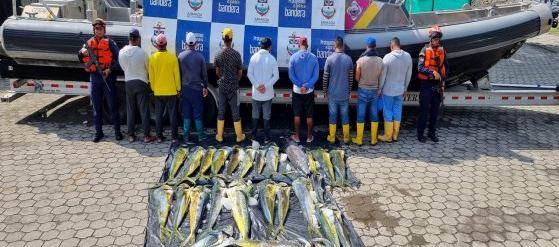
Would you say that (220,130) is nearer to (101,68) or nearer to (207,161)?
(207,161)

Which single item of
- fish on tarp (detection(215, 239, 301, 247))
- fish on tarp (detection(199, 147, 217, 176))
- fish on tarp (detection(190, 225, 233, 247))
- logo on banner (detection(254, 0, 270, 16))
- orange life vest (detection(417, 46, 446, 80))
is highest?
logo on banner (detection(254, 0, 270, 16))

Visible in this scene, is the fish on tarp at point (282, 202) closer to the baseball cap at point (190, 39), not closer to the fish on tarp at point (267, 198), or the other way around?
the fish on tarp at point (267, 198)

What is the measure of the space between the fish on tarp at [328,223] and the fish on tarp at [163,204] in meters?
1.44

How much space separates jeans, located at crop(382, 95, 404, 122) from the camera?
23.6 ft

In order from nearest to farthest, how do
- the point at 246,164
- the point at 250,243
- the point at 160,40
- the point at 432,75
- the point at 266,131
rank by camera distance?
the point at 250,243 < the point at 246,164 < the point at 160,40 < the point at 432,75 < the point at 266,131

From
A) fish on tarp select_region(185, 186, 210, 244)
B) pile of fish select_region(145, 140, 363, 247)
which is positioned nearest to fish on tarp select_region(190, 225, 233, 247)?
pile of fish select_region(145, 140, 363, 247)

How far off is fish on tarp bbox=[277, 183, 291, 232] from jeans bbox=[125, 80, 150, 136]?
8.82ft

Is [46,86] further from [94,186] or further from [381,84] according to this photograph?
[381,84]

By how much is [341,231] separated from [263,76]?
2.90m

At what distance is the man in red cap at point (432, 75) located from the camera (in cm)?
693

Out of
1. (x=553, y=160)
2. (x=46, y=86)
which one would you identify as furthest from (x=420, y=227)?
(x=46, y=86)

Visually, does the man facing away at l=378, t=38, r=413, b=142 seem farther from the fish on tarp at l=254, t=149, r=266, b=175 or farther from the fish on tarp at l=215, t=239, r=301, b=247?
the fish on tarp at l=215, t=239, r=301, b=247

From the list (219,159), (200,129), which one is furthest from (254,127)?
(219,159)

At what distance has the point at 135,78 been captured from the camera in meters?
6.92
